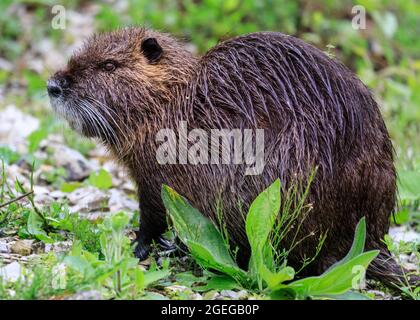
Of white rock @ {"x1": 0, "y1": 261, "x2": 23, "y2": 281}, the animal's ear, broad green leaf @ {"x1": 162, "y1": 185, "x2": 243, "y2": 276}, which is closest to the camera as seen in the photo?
white rock @ {"x1": 0, "y1": 261, "x2": 23, "y2": 281}

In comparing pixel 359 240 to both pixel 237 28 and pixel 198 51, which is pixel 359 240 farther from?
pixel 198 51

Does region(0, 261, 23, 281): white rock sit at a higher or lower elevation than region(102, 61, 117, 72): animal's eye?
lower

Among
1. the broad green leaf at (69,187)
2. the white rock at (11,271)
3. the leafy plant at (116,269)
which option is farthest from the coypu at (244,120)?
the broad green leaf at (69,187)

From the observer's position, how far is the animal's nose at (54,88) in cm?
431

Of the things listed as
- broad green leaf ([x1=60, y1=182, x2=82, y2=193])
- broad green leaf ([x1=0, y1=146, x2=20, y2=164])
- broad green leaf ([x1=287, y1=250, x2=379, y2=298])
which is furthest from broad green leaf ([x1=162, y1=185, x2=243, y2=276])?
broad green leaf ([x1=0, y1=146, x2=20, y2=164])

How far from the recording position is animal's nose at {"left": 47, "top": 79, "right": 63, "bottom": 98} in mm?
4309

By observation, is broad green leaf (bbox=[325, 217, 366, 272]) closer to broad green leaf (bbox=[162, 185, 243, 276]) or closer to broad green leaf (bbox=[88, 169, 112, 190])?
broad green leaf (bbox=[162, 185, 243, 276])

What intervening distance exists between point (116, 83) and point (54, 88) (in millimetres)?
343

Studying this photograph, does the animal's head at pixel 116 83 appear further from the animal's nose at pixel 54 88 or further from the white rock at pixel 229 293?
the white rock at pixel 229 293

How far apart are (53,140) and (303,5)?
3601 mm

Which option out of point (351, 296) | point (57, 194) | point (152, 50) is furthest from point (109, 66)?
point (351, 296)

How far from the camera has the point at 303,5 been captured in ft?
28.9

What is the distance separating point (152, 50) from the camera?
14.3 feet
